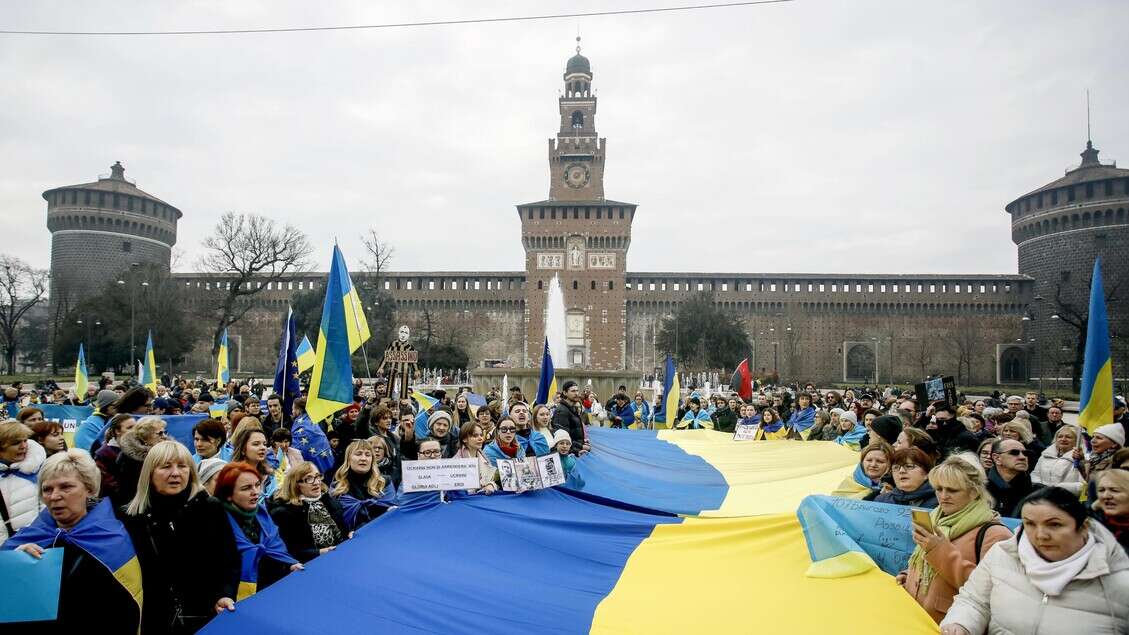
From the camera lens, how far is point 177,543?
4.24 meters

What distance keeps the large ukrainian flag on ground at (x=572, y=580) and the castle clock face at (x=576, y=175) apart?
6082cm

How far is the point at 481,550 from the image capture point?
5.74m

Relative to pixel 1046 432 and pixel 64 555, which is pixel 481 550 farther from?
pixel 1046 432

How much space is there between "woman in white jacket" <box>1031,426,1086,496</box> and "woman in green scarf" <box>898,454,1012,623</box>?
4.01m

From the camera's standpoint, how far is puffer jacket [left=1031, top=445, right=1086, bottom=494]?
24.3 ft

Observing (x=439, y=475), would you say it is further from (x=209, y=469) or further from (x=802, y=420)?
(x=802, y=420)

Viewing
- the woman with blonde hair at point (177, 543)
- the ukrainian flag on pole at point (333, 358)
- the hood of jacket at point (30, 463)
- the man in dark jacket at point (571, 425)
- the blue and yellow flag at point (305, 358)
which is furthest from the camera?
the blue and yellow flag at point (305, 358)

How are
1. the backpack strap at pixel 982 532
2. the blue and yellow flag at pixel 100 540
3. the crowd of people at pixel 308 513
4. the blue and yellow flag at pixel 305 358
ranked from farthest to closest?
the blue and yellow flag at pixel 305 358, the backpack strap at pixel 982 532, the blue and yellow flag at pixel 100 540, the crowd of people at pixel 308 513

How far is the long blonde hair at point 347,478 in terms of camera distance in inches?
242

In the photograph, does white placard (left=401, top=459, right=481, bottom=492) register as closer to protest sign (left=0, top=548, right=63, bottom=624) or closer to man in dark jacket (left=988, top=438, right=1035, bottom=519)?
protest sign (left=0, top=548, right=63, bottom=624)

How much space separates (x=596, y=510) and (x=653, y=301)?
62401 millimetres

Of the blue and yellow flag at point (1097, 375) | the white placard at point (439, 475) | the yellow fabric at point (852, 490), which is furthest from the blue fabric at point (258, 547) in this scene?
the blue and yellow flag at point (1097, 375)

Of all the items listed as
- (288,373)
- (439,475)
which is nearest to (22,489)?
(439,475)

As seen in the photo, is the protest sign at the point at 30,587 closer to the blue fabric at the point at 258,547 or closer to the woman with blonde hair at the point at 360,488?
the blue fabric at the point at 258,547
